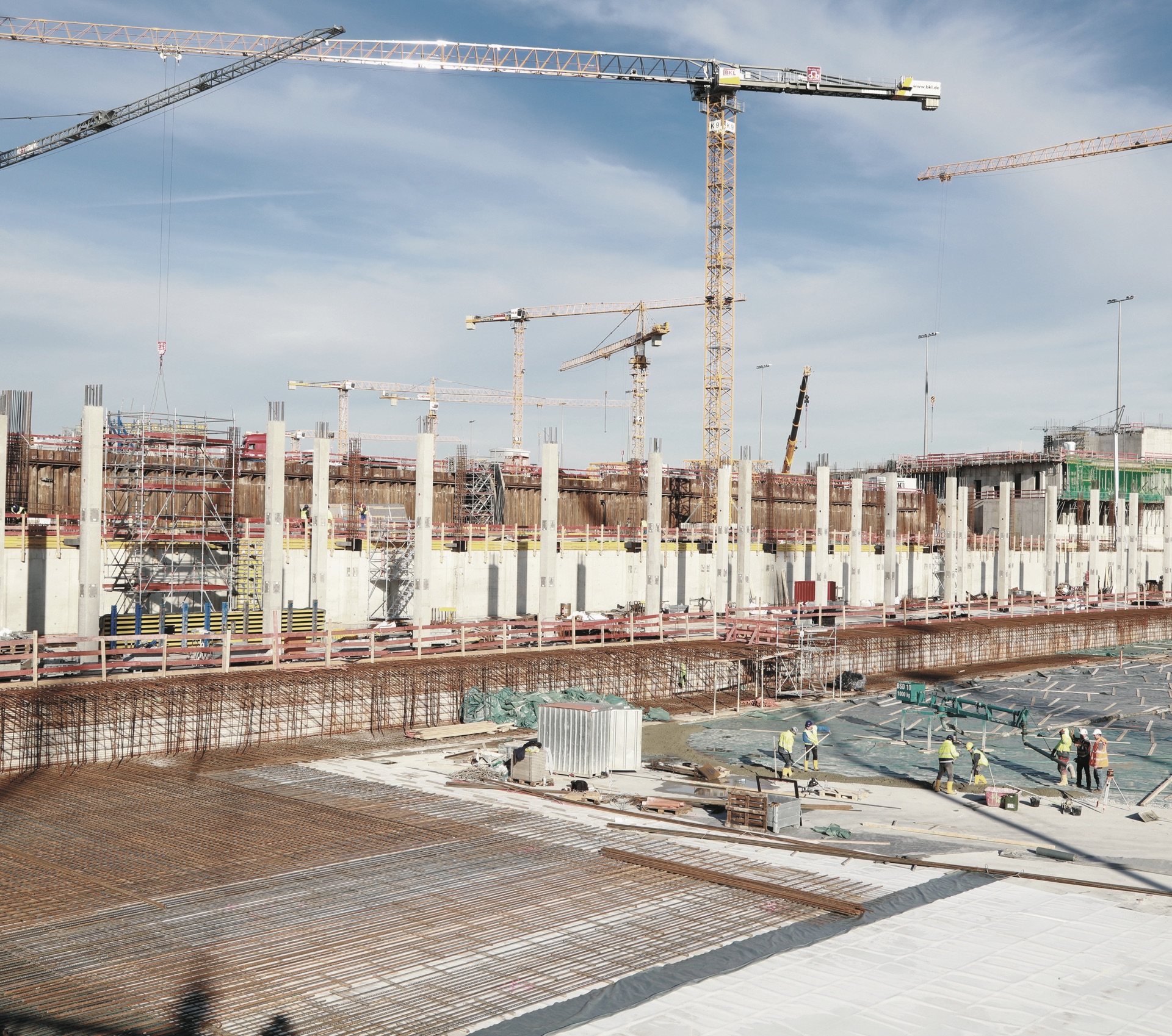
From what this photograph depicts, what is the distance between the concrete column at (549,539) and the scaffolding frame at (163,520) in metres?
9.72

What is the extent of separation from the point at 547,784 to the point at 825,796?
4.90 metres

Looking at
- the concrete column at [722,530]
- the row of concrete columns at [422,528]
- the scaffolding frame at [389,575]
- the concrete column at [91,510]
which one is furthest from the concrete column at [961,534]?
the concrete column at [91,510]

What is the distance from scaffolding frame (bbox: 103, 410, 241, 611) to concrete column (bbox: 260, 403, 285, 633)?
304 centimetres

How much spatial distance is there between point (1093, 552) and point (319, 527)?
2284 inches

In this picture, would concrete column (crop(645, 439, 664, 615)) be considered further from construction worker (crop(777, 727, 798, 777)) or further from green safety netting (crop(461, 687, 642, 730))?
construction worker (crop(777, 727, 798, 777))

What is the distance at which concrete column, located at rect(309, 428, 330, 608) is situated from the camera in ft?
105

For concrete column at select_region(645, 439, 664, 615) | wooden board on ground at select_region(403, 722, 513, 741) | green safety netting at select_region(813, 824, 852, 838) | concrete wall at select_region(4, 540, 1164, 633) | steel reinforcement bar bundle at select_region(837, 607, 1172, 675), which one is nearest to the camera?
green safety netting at select_region(813, 824, 852, 838)

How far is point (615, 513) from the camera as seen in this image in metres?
52.5

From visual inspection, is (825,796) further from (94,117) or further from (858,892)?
(94,117)

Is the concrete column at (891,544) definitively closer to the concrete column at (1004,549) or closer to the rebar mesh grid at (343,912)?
the concrete column at (1004,549)

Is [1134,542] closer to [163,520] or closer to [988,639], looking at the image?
[988,639]

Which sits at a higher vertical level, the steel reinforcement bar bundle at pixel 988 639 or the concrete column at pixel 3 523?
the concrete column at pixel 3 523

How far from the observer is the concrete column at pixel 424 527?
30.5 m

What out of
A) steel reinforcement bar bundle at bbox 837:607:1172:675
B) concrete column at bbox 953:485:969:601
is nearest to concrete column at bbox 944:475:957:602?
concrete column at bbox 953:485:969:601
